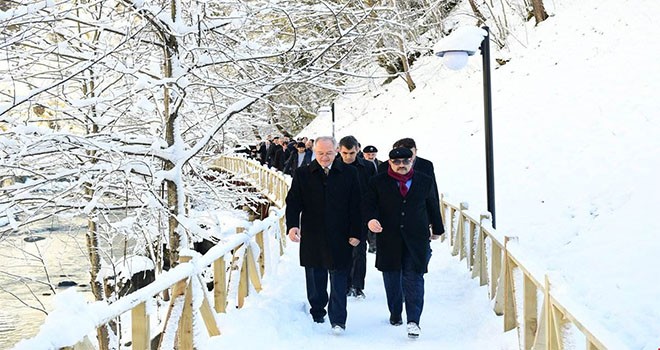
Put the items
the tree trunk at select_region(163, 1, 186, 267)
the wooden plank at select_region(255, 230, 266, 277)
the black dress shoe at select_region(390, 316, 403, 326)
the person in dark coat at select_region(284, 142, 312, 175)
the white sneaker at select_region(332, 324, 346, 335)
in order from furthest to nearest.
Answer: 1. the person in dark coat at select_region(284, 142, 312, 175)
2. the wooden plank at select_region(255, 230, 266, 277)
3. the tree trunk at select_region(163, 1, 186, 267)
4. the black dress shoe at select_region(390, 316, 403, 326)
5. the white sneaker at select_region(332, 324, 346, 335)

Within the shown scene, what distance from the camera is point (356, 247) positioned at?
753 centimetres

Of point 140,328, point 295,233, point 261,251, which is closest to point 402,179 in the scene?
point 295,233

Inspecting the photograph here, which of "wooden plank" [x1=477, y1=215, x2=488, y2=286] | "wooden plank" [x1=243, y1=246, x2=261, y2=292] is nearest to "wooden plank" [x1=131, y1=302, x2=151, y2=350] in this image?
"wooden plank" [x1=243, y1=246, x2=261, y2=292]

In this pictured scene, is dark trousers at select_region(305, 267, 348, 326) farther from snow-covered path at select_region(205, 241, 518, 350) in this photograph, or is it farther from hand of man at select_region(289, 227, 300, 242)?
hand of man at select_region(289, 227, 300, 242)

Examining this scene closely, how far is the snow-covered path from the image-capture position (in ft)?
19.0

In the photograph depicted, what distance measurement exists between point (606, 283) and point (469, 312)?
5.98 ft

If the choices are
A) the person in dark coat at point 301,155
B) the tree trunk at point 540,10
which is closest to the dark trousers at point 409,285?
the person in dark coat at point 301,155

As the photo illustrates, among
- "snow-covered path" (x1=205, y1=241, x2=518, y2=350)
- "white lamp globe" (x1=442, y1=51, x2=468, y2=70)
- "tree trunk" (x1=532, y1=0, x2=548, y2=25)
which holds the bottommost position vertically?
"snow-covered path" (x1=205, y1=241, x2=518, y2=350)

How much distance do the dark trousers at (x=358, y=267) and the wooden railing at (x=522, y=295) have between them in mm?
1347

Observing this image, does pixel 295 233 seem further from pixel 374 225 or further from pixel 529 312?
pixel 529 312

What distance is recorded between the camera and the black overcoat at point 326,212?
6.16 metres

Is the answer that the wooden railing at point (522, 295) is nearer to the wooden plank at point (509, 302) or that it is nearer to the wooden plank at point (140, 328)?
the wooden plank at point (509, 302)

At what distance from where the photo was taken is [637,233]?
8594 millimetres

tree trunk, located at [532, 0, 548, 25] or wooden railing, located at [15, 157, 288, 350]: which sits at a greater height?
tree trunk, located at [532, 0, 548, 25]
